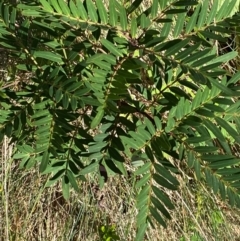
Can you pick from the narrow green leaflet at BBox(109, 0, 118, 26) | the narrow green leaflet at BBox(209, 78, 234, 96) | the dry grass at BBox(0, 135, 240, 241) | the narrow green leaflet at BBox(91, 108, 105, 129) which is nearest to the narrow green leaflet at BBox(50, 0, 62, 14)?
the narrow green leaflet at BBox(109, 0, 118, 26)

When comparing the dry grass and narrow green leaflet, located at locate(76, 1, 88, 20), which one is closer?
narrow green leaflet, located at locate(76, 1, 88, 20)

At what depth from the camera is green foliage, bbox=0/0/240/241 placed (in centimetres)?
90

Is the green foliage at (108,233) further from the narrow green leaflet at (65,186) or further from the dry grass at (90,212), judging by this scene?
the narrow green leaflet at (65,186)

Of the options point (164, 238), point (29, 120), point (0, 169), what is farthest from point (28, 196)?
point (29, 120)

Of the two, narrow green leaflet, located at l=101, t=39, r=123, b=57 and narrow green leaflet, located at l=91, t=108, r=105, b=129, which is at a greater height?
narrow green leaflet, located at l=101, t=39, r=123, b=57

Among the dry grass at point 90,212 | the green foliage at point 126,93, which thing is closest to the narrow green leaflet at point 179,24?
the green foliage at point 126,93

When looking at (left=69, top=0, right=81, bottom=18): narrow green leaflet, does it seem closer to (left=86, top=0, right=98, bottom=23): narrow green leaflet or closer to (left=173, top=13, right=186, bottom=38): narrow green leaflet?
(left=86, top=0, right=98, bottom=23): narrow green leaflet

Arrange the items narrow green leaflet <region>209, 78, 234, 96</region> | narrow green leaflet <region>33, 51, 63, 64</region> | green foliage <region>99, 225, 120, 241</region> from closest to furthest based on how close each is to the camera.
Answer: narrow green leaflet <region>209, 78, 234, 96</region>, narrow green leaflet <region>33, 51, 63, 64</region>, green foliage <region>99, 225, 120, 241</region>

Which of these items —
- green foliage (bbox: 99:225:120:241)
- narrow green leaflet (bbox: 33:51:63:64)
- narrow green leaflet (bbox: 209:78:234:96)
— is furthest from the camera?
green foliage (bbox: 99:225:120:241)

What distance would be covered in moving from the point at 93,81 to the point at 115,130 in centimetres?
13

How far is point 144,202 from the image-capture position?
985 mm

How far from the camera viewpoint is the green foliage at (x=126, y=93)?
2.94 feet

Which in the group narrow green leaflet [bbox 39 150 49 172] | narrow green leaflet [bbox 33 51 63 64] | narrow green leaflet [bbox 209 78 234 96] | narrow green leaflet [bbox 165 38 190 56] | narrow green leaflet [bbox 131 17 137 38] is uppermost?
narrow green leaflet [bbox 131 17 137 38]

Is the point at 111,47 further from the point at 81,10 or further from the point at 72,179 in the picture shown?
the point at 72,179
